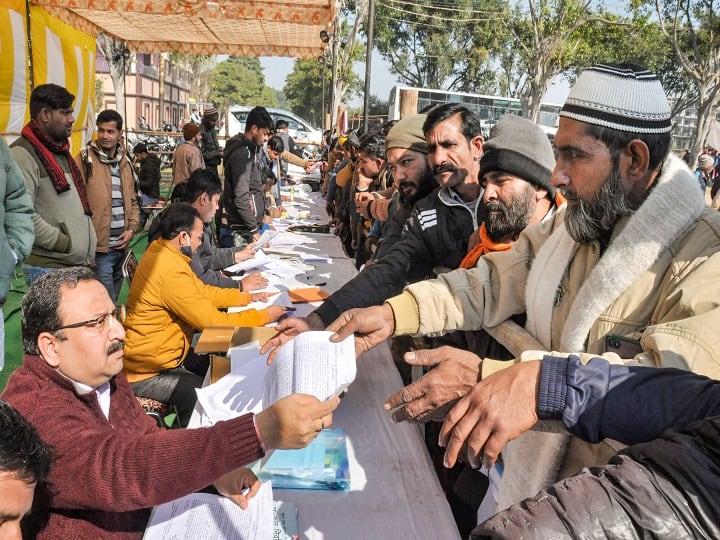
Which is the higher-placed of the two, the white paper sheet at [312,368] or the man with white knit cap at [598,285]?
the man with white knit cap at [598,285]

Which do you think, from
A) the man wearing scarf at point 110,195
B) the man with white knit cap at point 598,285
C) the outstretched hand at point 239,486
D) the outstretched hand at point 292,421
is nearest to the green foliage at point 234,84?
the man wearing scarf at point 110,195

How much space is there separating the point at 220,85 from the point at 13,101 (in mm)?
79181

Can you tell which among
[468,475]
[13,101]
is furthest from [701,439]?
[13,101]

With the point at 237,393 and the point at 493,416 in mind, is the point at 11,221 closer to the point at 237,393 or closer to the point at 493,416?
the point at 237,393

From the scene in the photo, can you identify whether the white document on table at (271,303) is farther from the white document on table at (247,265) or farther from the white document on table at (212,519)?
the white document on table at (212,519)

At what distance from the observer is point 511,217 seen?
80.2 inches

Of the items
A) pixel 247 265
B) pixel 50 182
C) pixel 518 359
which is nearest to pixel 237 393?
pixel 518 359

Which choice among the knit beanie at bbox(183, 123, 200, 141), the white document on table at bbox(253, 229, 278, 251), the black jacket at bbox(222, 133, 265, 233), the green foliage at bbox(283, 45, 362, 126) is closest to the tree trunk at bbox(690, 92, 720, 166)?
the knit beanie at bbox(183, 123, 200, 141)

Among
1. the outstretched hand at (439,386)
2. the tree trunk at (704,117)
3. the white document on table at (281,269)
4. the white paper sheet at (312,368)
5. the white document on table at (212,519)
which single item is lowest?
the white document on table at (281,269)

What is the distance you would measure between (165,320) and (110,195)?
2.00m

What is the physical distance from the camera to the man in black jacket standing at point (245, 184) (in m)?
5.18

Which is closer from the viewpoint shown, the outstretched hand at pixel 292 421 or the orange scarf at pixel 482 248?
the outstretched hand at pixel 292 421

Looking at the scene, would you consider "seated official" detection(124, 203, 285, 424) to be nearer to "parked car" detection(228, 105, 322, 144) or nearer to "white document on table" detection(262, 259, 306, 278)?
"white document on table" detection(262, 259, 306, 278)

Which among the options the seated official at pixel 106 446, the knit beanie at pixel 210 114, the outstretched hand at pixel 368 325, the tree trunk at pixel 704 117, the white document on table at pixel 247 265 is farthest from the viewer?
the tree trunk at pixel 704 117
